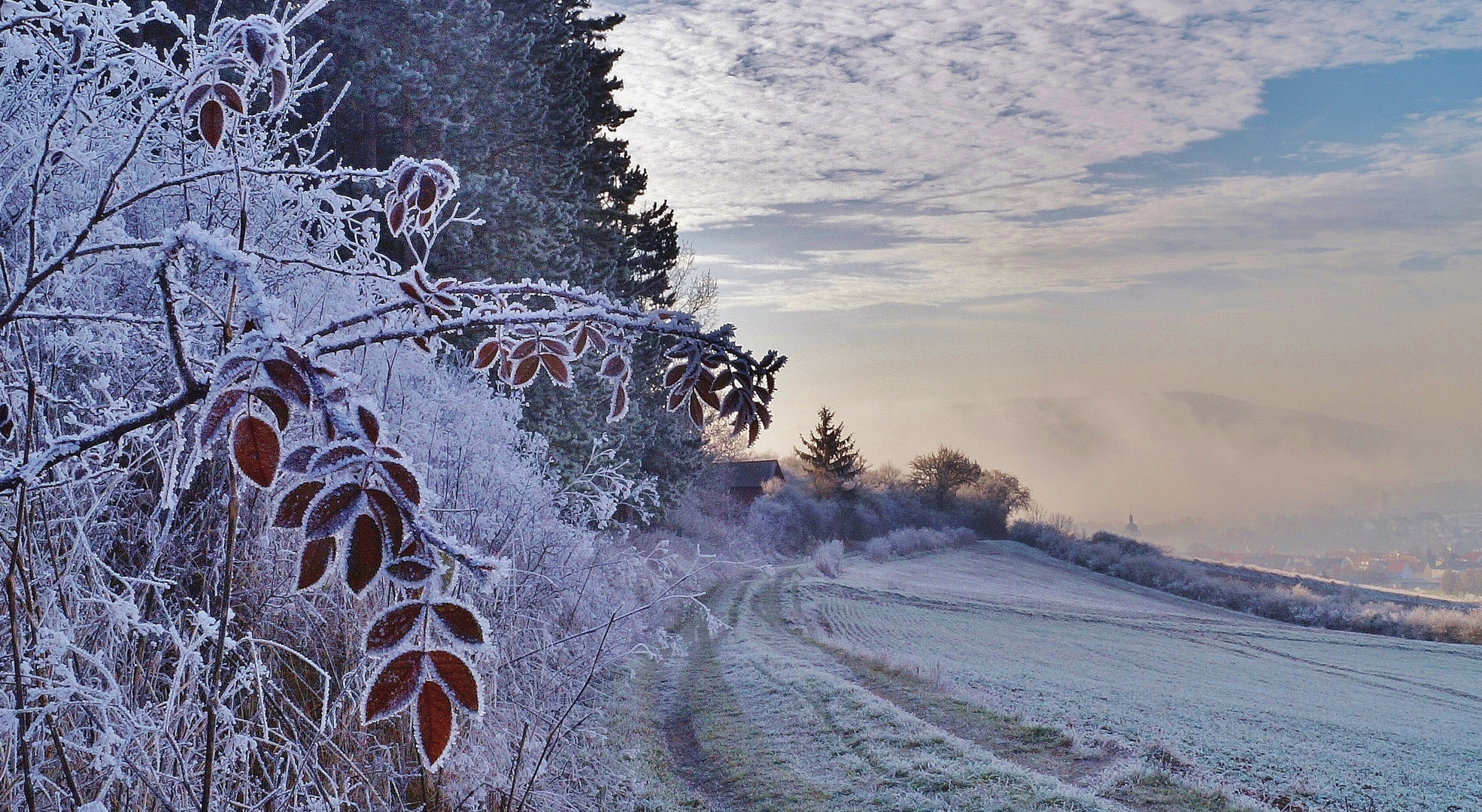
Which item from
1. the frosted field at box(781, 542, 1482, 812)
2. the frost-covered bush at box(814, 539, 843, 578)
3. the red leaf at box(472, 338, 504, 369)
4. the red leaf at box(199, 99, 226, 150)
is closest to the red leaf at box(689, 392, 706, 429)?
the red leaf at box(472, 338, 504, 369)

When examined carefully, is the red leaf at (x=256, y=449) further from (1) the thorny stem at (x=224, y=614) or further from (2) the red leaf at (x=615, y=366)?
(2) the red leaf at (x=615, y=366)

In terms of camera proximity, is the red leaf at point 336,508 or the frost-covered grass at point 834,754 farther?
the frost-covered grass at point 834,754

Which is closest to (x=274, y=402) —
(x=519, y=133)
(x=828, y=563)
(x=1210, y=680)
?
(x=519, y=133)

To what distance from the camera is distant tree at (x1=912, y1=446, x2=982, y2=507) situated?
50.1 meters

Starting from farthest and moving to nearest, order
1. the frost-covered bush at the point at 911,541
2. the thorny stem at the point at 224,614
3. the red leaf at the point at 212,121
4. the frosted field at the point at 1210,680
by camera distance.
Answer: the frost-covered bush at the point at 911,541 → the frosted field at the point at 1210,680 → the red leaf at the point at 212,121 → the thorny stem at the point at 224,614

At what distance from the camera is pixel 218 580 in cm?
292

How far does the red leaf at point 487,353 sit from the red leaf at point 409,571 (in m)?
0.89

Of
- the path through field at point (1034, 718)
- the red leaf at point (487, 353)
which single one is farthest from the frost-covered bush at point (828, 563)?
the red leaf at point (487, 353)

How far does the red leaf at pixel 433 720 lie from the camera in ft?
2.47

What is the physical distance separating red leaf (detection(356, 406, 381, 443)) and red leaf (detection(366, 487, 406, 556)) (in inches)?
3.6

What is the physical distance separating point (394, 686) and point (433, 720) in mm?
46

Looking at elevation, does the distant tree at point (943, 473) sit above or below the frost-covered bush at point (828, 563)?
above

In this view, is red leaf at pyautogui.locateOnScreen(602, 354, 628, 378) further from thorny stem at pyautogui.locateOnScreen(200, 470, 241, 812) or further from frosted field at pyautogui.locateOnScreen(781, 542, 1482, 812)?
frosted field at pyautogui.locateOnScreen(781, 542, 1482, 812)

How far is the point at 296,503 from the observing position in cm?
79
